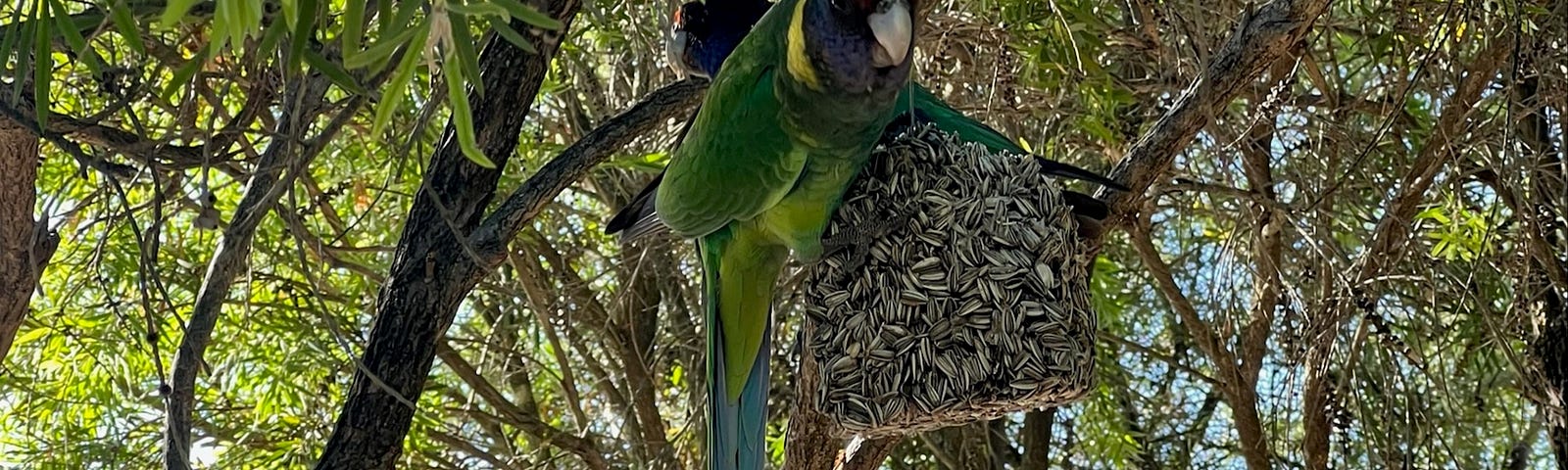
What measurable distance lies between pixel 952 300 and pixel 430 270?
76 cm

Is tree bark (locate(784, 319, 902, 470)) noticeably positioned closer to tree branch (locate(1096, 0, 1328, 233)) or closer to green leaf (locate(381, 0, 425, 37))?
tree branch (locate(1096, 0, 1328, 233))

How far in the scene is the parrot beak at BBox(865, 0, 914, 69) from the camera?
1.89 meters

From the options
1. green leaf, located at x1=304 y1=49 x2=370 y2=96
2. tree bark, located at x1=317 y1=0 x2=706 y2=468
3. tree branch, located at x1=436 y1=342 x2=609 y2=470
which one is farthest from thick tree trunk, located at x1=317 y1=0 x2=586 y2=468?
tree branch, located at x1=436 y1=342 x2=609 y2=470

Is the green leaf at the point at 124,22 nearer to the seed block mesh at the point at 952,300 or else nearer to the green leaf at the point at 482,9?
the green leaf at the point at 482,9

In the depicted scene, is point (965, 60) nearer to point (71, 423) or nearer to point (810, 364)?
point (810, 364)

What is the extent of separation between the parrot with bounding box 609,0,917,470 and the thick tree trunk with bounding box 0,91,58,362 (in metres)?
0.85

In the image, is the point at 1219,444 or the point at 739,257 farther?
the point at 1219,444

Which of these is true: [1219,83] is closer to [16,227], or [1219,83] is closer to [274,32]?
[274,32]

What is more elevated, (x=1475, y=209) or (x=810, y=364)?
(x=1475, y=209)

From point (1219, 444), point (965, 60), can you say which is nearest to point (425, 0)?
point (965, 60)

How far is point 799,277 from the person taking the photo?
3570mm

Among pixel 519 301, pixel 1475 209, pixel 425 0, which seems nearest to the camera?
pixel 425 0

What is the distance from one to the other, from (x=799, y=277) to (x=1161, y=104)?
2.92ft

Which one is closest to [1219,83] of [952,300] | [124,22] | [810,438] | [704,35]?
[952,300]
